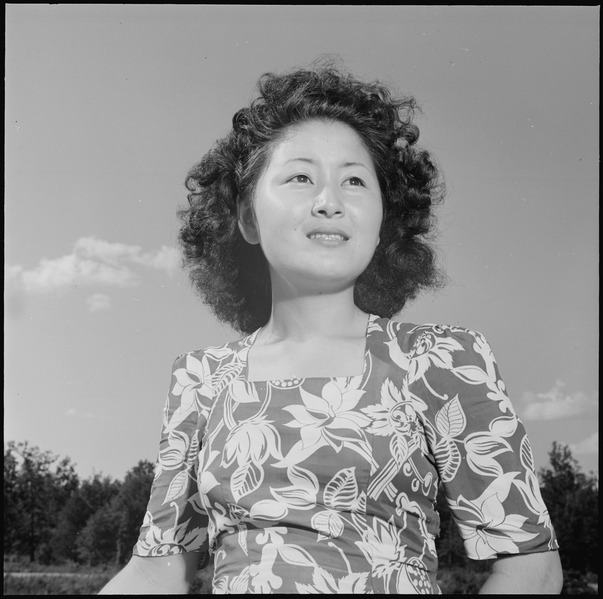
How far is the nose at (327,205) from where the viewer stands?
1.59 m

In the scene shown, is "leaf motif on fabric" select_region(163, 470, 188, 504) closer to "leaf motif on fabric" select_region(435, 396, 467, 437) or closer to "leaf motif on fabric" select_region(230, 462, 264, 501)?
"leaf motif on fabric" select_region(230, 462, 264, 501)

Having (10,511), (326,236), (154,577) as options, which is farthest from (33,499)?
(326,236)

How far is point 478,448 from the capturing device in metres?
1.44

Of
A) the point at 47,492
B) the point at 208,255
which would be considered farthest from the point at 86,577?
the point at 208,255

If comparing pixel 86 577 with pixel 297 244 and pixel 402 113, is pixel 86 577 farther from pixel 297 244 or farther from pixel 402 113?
pixel 402 113

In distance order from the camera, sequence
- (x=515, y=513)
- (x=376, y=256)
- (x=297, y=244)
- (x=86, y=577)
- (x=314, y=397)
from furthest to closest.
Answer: (x=86, y=577) < (x=376, y=256) < (x=297, y=244) < (x=314, y=397) < (x=515, y=513)

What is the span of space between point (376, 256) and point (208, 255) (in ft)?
1.34

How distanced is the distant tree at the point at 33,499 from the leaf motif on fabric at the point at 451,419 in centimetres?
118

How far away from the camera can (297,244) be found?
5.32 ft

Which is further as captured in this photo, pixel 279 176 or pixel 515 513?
pixel 279 176

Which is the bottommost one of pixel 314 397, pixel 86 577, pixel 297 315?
pixel 86 577

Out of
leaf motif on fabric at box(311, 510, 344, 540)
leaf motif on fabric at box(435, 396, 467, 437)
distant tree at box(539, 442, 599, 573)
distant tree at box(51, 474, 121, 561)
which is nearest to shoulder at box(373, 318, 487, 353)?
leaf motif on fabric at box(435, 396, 467, 437)

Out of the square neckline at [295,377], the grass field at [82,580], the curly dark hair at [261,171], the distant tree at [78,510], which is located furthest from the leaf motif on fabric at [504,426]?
the distant tree at [78,510]

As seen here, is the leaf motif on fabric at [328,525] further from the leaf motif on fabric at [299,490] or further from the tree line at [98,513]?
the tree line at [98,513]
